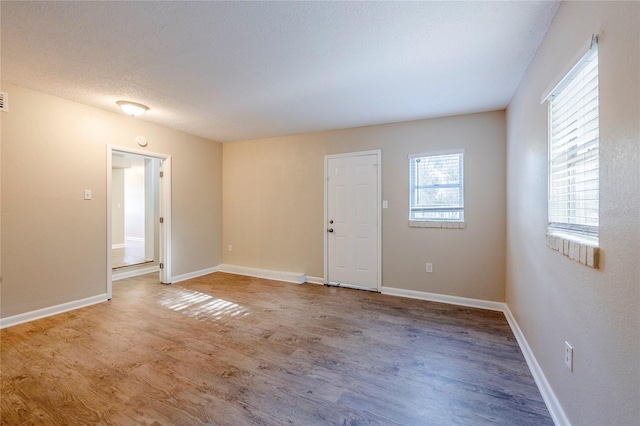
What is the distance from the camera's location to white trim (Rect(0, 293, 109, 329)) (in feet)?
9.67

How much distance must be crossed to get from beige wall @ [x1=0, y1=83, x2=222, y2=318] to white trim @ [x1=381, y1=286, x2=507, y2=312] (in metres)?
4.04

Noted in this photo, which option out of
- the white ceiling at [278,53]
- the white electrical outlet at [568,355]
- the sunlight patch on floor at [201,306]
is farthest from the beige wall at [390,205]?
the white electrical outlet at [568,355]

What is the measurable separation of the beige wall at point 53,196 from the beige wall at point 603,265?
480cm

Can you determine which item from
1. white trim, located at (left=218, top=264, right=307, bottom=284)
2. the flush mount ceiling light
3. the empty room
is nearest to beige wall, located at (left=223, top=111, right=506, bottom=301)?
the empty room

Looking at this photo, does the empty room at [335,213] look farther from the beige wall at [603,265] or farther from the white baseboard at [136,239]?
the white baseboard at [136,239]

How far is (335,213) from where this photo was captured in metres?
4.57

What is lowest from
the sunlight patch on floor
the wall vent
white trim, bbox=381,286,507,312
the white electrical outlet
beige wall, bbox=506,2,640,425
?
the sunlight patch on floor

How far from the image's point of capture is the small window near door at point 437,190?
3.76m

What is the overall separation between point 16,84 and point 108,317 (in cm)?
267

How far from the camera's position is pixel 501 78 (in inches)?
107

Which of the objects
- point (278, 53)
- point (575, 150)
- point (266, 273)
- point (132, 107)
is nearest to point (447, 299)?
point (575, 150)

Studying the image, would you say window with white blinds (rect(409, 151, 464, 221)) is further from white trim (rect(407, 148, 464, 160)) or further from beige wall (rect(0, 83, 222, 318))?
beige wall (rect(0, 83, 222, 318))

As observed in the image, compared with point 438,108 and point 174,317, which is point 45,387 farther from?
point 438,108

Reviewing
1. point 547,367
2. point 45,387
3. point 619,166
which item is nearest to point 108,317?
point 45,387
